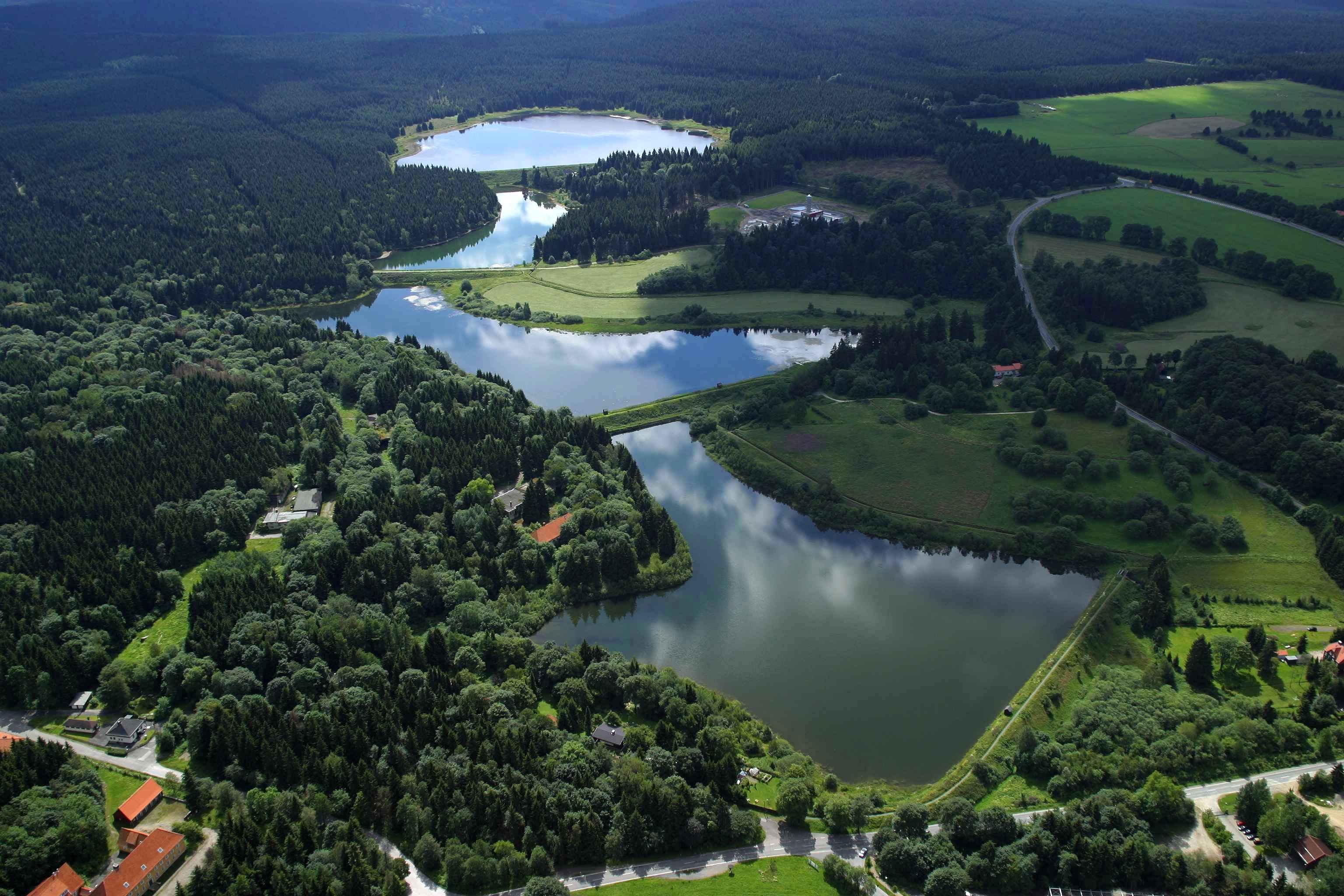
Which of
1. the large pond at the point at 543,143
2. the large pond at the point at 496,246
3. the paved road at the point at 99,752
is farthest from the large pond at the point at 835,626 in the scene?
the large pond at the point at 543,143

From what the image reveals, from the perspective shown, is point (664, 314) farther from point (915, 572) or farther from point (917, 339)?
point (915, 572)

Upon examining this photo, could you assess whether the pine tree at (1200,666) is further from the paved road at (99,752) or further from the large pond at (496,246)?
the large pond at (496,246)

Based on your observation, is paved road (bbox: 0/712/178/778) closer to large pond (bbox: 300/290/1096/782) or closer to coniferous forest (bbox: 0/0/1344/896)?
coniferous forest (bbox: 0/0/1344/896)

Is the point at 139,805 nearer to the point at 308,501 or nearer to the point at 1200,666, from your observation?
the point at 308,501

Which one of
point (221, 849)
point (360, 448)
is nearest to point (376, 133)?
point (360, 448)

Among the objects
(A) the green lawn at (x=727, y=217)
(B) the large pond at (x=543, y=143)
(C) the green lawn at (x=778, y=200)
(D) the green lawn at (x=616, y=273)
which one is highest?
(B) the large pond at (x=543, y=143)

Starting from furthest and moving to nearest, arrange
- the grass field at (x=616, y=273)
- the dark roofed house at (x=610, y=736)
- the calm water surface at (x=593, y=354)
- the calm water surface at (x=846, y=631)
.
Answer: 1. the grass field at (x=616, y=273)
2. the calm water surface at (x=593, y=354)
3. the calm water surface at (x=846, y=631)
4. the dark roofed house at (x=610, y=736)
